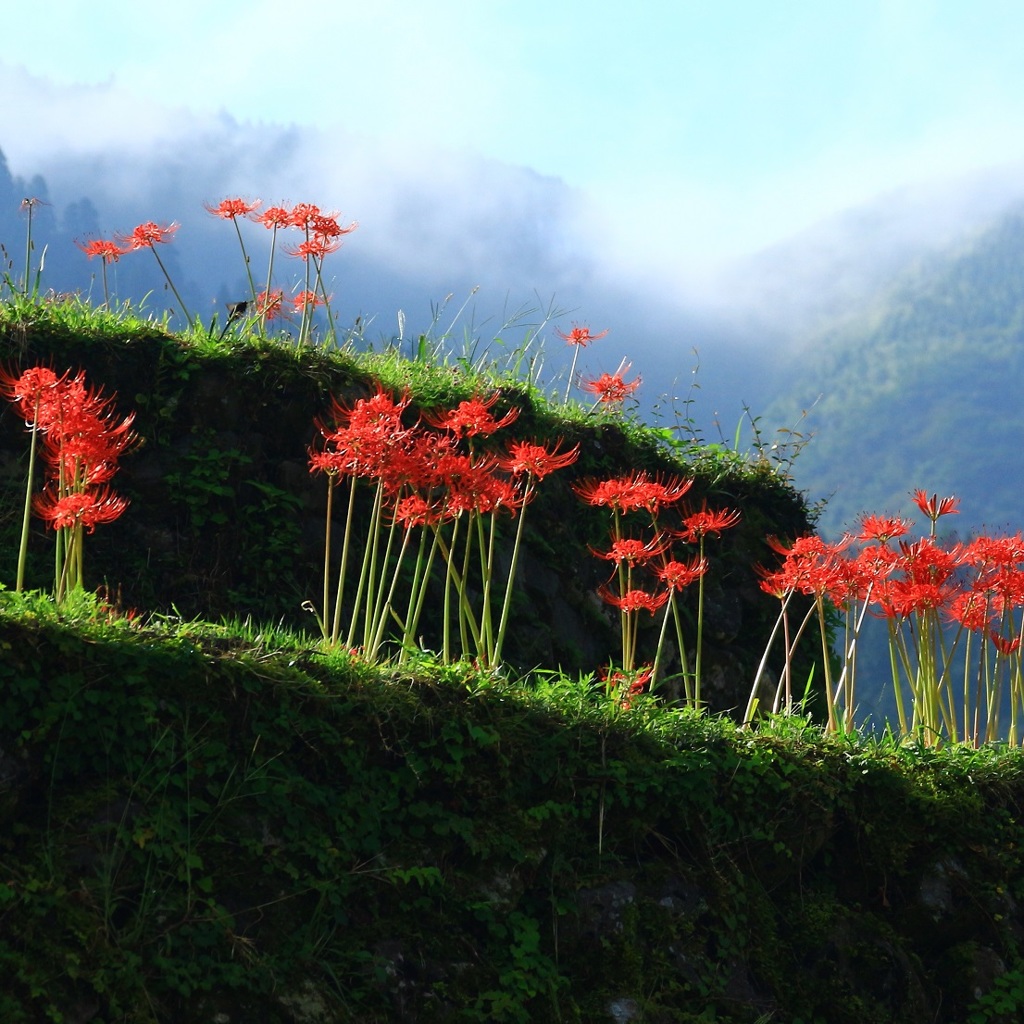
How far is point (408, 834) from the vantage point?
5344mm

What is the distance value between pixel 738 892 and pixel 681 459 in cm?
520

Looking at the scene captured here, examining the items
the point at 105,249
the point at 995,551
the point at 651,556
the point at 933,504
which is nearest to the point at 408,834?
the point at 651,556

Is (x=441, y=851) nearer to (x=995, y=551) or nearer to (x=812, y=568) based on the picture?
(x=812, y=568)

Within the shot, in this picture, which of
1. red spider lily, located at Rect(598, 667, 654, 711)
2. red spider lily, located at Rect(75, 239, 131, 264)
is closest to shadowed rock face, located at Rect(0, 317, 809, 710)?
red spider lily, located at Rect(598, 667, 654, 711)

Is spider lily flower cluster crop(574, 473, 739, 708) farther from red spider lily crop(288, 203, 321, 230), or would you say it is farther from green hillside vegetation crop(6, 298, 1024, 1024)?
red spider lily crop(288, 203, 321, 230)

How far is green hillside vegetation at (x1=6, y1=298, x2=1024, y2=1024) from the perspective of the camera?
15.3 feet

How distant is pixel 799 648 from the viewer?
34.2 feet

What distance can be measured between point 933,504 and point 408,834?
13.4 ft

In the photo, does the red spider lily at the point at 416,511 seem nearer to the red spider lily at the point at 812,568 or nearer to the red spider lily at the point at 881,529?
the red spider lily at the point at 812,568

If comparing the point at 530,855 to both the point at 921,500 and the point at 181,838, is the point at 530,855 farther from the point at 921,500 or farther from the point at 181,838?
the point at 921,500

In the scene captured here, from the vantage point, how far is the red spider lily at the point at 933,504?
7.44 m

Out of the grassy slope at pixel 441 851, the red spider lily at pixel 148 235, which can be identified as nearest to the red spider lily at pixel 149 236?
the red spider lily at pixel 148 235

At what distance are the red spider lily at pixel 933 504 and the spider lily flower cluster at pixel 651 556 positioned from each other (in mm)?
1218

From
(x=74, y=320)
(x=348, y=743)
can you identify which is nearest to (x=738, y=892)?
(x=348, y=743)
